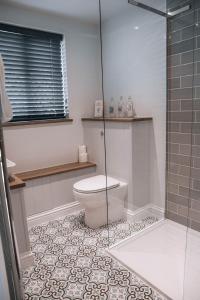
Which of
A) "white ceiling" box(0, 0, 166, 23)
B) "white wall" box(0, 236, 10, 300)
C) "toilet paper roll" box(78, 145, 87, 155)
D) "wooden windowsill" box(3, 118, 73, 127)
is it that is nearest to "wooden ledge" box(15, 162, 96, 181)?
"toilet paper roll" box(78, 145, 87, 155)

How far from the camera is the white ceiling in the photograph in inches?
84.7

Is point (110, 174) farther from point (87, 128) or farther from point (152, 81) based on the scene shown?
point (152, 81)

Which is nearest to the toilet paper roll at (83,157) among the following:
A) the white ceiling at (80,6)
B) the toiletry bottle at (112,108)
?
the toiletry bottle at (112,108)

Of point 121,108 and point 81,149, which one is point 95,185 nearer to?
point 81,149

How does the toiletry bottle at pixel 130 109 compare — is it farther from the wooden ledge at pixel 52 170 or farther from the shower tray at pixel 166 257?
the shower tray at pixel 166 257

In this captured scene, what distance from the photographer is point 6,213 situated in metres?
0.77

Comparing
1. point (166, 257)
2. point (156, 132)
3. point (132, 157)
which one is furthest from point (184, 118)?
point (166, 257)

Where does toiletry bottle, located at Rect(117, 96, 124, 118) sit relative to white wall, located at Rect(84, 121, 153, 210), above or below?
above

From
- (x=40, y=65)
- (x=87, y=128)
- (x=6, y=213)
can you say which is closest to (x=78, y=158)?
(x=87, y=128)

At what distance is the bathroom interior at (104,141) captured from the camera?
1.74m

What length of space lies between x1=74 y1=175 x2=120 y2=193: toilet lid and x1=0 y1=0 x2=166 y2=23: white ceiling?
5.62ft

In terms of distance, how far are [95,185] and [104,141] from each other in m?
0.56

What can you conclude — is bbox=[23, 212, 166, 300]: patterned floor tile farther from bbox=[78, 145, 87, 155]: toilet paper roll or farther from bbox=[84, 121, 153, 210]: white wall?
bbox=[78, 145, 87, 155]: toilet paper roll

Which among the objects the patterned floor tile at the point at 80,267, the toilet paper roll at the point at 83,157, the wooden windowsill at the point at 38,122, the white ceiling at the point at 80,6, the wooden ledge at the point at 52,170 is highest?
the white ceiling at the point at 80,6
